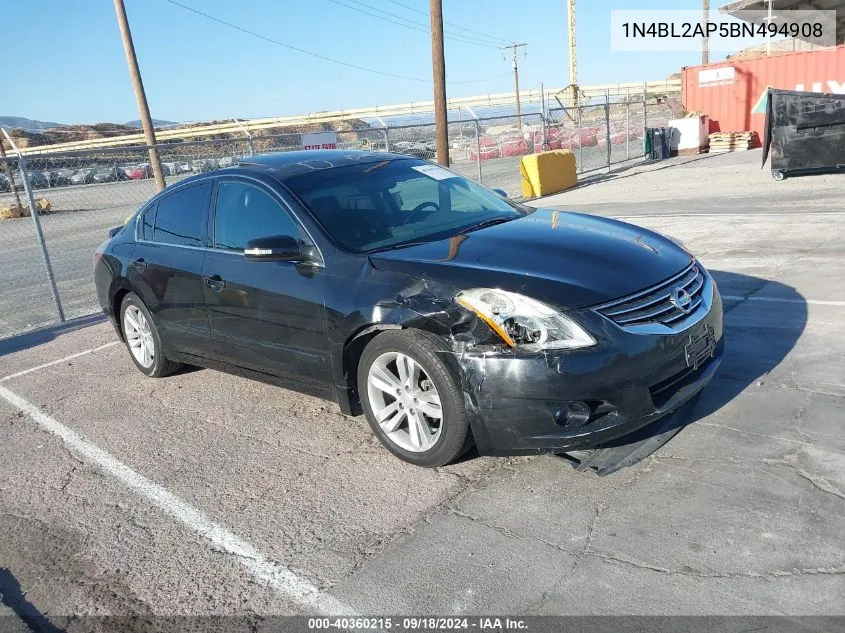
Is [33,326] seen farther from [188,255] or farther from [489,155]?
[489,155]

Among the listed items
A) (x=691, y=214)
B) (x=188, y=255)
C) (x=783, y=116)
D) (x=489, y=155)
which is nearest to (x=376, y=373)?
(x=188, y=255)

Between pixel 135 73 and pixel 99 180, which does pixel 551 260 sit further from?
pixel 135 73

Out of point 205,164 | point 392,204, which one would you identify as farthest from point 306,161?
point 205,164

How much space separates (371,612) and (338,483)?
111 centimetres

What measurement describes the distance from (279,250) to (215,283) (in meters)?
0.89

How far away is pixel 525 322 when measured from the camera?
332 cm

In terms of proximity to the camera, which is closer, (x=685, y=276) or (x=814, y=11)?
(x=685, y=276)

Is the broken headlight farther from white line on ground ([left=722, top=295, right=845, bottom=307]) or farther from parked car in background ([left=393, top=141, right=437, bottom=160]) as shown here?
parked car in background ([left=393, top=141, right=437, bottom=160])

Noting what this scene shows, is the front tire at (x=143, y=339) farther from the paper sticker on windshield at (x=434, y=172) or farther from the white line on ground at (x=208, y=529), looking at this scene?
the paper sticker on windshield at (x=434, y=172)

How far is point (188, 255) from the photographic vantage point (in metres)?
5.10

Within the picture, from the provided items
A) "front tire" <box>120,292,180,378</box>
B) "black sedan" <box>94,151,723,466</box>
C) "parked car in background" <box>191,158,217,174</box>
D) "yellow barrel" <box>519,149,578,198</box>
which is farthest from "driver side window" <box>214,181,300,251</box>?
"yellow barrel" <box>519,149,578,198</box>

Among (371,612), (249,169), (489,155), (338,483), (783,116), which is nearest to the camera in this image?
(371,612)

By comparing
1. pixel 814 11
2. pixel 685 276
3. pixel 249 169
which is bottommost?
pixel 685 276

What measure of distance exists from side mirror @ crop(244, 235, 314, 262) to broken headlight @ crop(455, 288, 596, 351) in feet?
3.88
